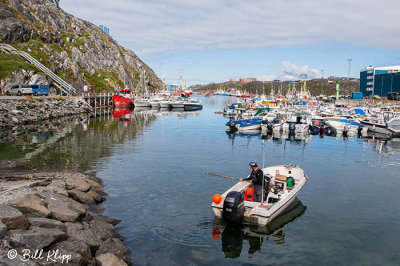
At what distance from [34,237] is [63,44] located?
115m

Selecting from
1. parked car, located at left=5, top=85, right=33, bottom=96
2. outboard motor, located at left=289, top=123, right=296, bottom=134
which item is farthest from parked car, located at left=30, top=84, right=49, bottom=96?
outboard motor, located at left=289, top=123, right=296, bottom=134

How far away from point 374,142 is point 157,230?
4254cm

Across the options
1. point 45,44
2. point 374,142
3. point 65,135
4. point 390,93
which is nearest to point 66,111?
point 65,135

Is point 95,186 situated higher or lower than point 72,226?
lower

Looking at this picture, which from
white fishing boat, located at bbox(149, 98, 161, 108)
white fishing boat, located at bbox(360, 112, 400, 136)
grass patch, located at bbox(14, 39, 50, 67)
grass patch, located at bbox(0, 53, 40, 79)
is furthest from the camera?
white fishing boat, located at bbox(149, 98, 161, 108)

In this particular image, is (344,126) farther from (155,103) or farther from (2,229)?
(155,103)

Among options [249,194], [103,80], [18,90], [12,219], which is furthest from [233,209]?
[103,80]

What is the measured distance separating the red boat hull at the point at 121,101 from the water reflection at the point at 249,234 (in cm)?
9694

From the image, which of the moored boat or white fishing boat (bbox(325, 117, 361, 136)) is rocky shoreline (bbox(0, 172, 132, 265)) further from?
the moored boat

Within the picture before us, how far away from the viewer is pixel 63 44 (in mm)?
113250

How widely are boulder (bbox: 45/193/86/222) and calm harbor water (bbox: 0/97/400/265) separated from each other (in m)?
2.66

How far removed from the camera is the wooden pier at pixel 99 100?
3561 inches

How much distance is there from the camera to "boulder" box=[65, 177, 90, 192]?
18.9 m

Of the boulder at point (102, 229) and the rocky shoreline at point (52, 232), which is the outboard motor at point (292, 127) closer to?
the rocky shoreline at point (52, 232)
